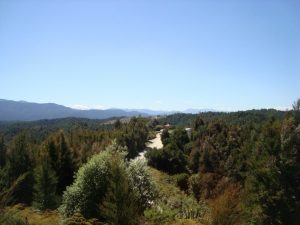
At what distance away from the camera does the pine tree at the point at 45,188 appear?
97.8 ft

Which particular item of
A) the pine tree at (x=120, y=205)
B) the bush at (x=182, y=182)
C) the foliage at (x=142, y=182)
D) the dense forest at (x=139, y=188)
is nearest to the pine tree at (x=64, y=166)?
the dense forest at (x=139, y=188)

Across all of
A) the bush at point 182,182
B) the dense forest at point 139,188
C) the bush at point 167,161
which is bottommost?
the bush at point 182,182

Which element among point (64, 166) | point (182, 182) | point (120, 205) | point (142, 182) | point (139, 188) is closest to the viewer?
point (120, 205)

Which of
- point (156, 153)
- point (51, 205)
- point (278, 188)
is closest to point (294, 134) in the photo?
point (278, 188)

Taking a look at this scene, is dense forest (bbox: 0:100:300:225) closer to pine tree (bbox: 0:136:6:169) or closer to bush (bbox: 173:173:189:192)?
pine tree (bbox: 0:136:6:169)

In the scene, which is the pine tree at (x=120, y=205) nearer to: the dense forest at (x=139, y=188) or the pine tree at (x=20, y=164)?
the dense forest at (x=139, y=188)

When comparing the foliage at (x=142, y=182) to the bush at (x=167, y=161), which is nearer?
the foliage at (x=142, y=182)

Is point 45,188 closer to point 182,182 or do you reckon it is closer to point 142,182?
point 142,182

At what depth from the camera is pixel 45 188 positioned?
30.4m

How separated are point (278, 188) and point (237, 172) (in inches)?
855

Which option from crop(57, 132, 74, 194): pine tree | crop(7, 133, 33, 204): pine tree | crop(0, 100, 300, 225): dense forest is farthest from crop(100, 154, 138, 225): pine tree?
crop(7, 133, 33, 204): pine tree

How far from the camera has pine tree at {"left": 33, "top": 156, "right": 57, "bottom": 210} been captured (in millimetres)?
29817

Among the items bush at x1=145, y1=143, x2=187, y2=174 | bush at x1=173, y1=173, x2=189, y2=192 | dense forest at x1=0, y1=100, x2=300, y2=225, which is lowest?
bush at x1=173, y1=173, x2=189, y2=192

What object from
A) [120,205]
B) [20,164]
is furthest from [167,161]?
[120,205]
